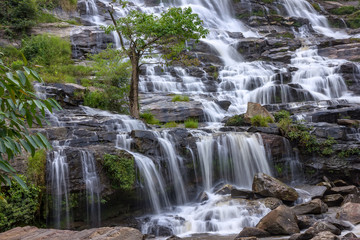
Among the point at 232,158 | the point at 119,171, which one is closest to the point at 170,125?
the point at 232,158

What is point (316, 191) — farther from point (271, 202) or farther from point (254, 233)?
point (254, 233)

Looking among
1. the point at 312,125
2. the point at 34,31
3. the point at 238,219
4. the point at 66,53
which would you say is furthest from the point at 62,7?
the point at 238,219

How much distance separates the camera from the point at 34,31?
20.7 metres

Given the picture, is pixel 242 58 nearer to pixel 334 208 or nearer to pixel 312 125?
pixel 312 125

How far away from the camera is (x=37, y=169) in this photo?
7547mm

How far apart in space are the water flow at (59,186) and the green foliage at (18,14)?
605 inches

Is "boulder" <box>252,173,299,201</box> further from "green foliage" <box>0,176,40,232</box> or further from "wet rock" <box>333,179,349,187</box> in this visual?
"green foliage" <box>0,176,40,232</box>

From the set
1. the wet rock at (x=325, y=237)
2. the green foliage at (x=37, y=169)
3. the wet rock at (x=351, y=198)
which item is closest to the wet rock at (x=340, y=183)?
the wet rock at (x=351, y=198)

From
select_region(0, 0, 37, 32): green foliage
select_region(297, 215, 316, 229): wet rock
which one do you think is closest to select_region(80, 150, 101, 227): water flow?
select_region(297, 215, 316, 229): wet rock

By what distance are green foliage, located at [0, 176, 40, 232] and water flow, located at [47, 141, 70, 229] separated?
1.41 feet

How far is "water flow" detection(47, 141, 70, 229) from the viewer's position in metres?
7.48

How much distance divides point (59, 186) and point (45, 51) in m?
12.1

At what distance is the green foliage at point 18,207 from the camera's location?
21.5 ft

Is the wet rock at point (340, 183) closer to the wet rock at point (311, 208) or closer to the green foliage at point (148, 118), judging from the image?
the wet rock at point (311, 208)
